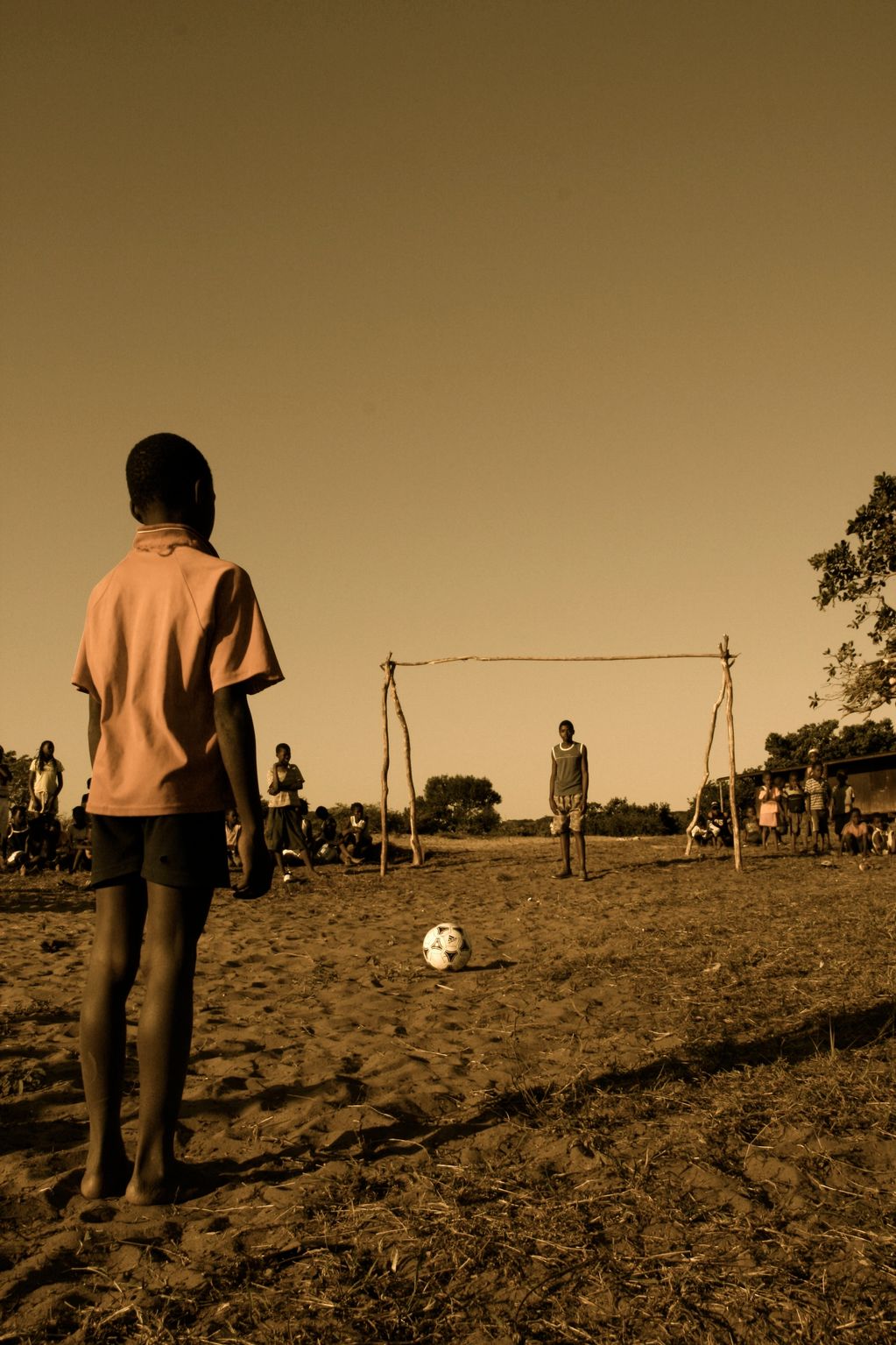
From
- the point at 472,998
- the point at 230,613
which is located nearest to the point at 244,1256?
the point at 230,613

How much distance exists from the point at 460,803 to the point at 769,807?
3221 cm

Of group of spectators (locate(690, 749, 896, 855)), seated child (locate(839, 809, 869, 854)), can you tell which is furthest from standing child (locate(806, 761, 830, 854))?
seated child (locate(839, 809, 869, 854))

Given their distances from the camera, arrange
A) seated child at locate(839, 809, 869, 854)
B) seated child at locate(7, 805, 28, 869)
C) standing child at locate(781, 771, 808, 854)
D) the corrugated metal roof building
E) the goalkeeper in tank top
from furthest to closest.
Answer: the corrugated metal roof building → standing child at locate(781, 771, 808, 854) → seated child at locate(839, 809, 869, 854) → seated child at locate(7, 805, 28, 869) → the goalkeeper in tank top

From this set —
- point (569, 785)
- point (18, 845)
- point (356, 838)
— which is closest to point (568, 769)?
point (569, 785)

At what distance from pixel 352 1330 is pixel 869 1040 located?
314cm

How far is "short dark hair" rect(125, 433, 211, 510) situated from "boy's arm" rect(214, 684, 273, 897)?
0.67 meters

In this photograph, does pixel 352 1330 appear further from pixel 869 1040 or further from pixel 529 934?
pixel 529 934

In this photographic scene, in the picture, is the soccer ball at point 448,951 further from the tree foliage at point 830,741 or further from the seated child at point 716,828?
the tree foliage at point 830,741

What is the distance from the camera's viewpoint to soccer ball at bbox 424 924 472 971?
22.0ft

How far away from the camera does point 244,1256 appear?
95.3 inches

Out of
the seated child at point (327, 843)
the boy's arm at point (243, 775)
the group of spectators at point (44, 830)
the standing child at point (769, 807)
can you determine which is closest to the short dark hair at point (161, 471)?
the boy's arm at point (243, 775)

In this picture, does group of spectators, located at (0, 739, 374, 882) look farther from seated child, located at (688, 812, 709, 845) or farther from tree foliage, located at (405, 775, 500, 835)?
tree foliage, located at (405, 775, 500, 835)

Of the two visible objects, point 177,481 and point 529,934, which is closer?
point 177,481

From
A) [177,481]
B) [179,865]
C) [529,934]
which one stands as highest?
[177,481]
